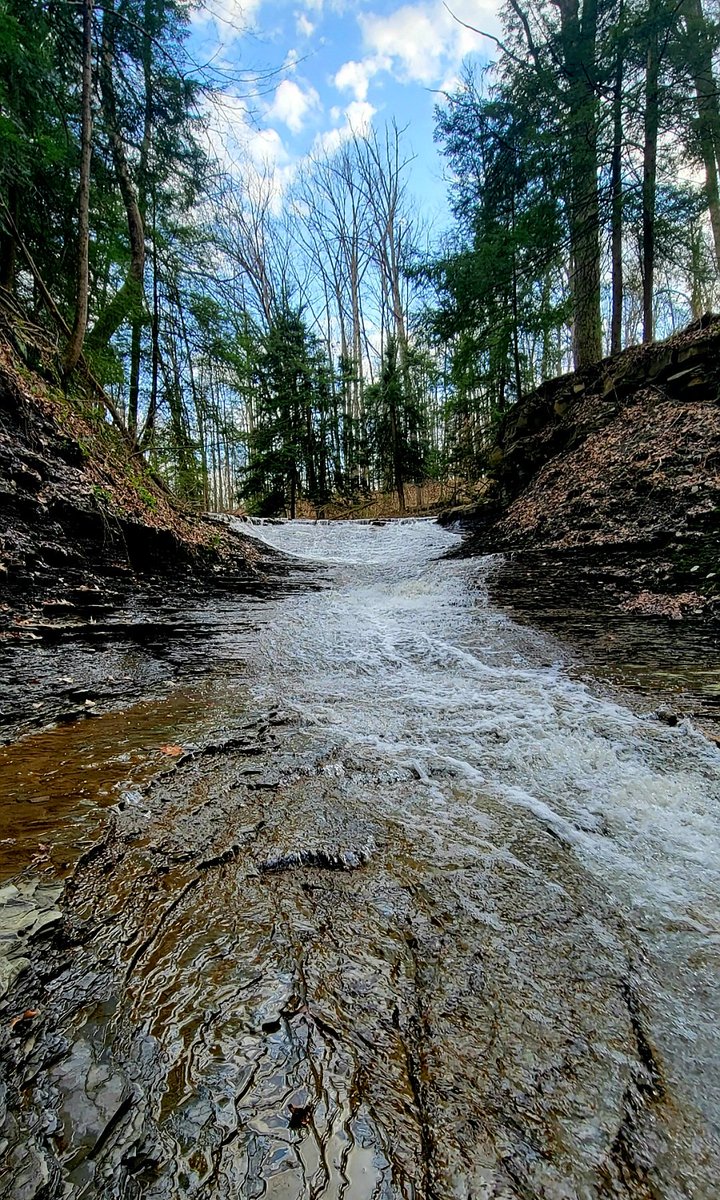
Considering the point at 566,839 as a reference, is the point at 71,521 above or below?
above

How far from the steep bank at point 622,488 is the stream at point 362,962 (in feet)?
9.40

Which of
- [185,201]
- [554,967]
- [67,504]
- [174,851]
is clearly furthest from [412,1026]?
[185,201]

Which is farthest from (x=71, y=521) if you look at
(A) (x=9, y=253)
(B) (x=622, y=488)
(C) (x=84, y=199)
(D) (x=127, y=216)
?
(D) (x=127, y=216)

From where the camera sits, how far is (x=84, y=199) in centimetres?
521

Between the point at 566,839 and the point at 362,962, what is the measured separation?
875 mm

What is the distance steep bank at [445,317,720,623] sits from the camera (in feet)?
15.7

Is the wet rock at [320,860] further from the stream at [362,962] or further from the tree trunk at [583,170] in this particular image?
the tree trunk at [583,170]

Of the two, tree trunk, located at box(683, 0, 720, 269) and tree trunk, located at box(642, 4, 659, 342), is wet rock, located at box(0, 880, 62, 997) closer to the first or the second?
tree trunk, located at box(642, 4, 659, 342)

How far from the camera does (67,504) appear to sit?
445 centimetres

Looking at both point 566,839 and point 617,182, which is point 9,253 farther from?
point 617,182

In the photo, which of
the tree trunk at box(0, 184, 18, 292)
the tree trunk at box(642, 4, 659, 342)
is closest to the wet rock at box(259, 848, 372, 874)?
the tree trunk at box(0, 184, 18, 292)

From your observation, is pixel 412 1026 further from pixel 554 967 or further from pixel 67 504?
pixel 67 504

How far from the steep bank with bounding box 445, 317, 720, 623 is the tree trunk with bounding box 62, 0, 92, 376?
230 inches

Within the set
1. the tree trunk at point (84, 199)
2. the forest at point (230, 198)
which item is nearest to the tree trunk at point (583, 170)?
the forest at point (230, 198)
